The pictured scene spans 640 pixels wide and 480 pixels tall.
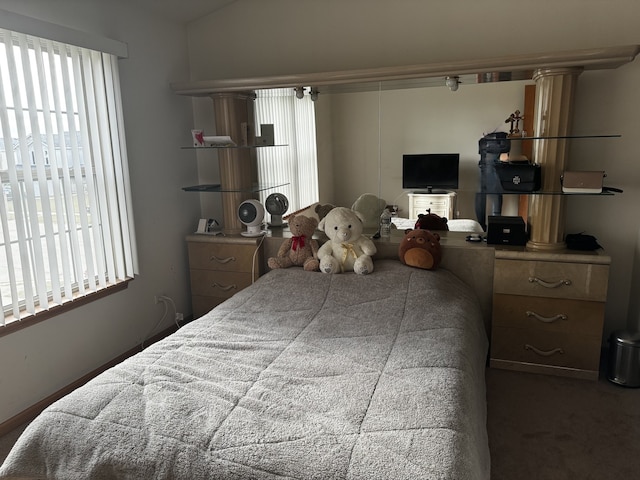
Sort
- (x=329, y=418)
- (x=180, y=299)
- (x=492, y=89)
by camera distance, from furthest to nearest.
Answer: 1. (x=180, y=299)
2. (x=492, y=89)
3. (x=329, y=418)

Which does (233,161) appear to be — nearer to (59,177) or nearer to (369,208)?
(369,208)

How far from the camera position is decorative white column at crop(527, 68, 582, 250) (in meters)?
2.56

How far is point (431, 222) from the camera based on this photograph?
3096mm

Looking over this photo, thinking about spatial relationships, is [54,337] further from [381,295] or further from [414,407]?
[414,407]

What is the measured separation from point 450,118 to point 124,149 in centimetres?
196

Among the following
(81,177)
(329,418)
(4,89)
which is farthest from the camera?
(81,177)

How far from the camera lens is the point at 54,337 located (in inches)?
100

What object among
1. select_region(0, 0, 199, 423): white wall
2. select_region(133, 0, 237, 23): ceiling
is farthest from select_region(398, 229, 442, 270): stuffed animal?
select_region(133, 0, 237, 23): ceiling

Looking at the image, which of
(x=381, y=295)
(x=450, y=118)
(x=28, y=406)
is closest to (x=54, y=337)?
(x=28, y=406)

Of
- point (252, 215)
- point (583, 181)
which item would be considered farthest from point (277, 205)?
point (583, 181)

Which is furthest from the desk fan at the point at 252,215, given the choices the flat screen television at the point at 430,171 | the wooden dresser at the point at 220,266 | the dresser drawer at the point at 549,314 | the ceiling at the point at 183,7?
the dresser drawer at the point at 549,314

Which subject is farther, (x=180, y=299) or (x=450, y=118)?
(x=180, y=299)

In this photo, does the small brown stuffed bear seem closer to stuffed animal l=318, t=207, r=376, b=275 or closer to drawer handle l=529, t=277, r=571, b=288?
stuffed animal l=318, t=207, r=376, b=275

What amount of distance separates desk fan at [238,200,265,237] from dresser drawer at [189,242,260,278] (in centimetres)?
13
